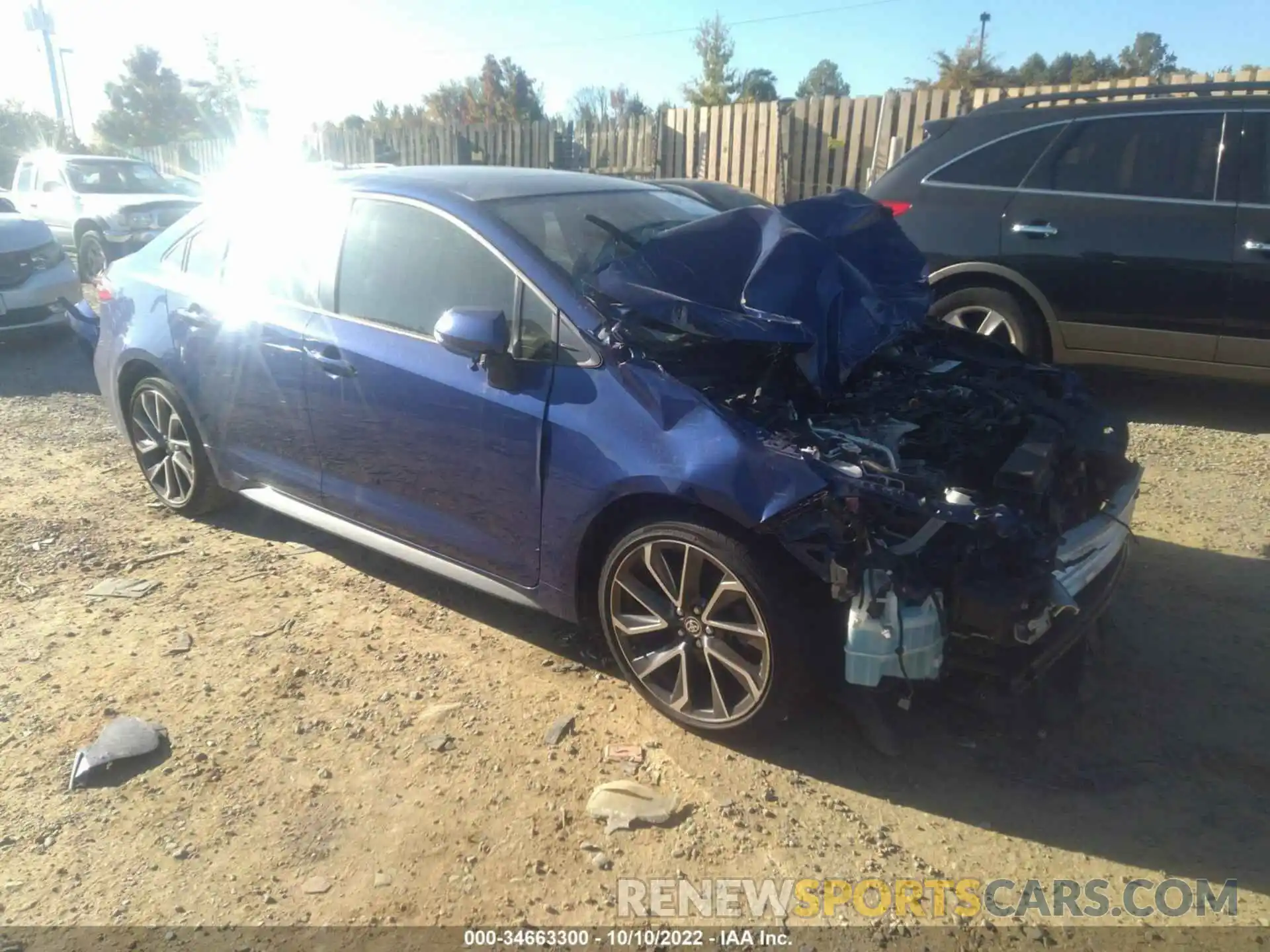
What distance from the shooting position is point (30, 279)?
9.25 m

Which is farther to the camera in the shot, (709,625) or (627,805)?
(709,625)

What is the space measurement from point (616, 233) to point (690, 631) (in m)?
1.58

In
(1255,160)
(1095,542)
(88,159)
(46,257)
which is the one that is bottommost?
(1095,542)

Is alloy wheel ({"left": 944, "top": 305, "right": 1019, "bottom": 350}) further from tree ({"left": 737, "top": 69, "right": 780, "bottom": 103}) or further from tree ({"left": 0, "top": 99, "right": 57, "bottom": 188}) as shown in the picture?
tree ({"left": 0, "top": 99, "right": 57, "bottom": 188})

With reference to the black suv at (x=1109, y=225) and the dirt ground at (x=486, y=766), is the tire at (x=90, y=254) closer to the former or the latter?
the dirt ground at (x=486, y=766)

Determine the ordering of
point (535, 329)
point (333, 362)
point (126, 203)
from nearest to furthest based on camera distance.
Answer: point (535, 329) → point (333, 362) → point (126, 203)

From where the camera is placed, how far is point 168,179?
15359 mm

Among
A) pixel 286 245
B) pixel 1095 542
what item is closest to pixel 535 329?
pixel 286 245

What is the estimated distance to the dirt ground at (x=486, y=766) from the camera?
258 cm

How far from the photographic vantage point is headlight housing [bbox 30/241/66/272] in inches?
368

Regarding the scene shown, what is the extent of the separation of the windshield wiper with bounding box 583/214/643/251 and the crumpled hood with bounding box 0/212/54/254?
8.32 meters

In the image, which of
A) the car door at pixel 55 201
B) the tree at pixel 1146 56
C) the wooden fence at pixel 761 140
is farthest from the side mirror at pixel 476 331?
the tree at pixel 1146 56

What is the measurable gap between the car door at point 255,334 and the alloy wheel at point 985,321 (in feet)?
13.2

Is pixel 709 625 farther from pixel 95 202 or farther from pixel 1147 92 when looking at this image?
pixel 95 202
